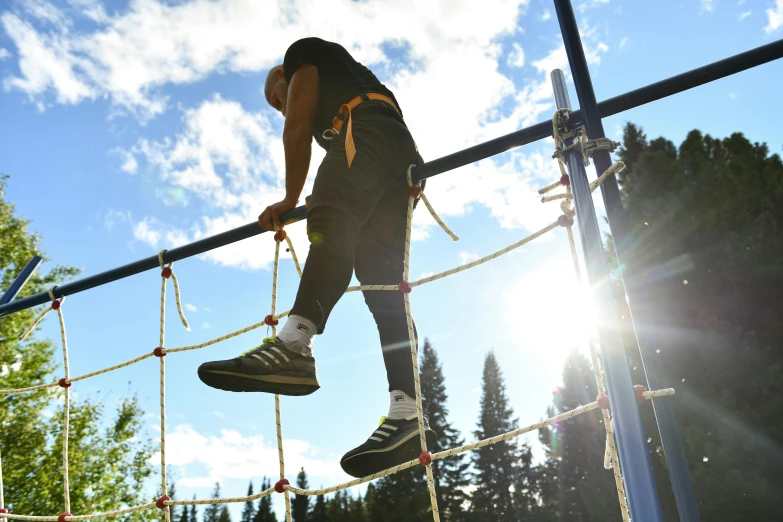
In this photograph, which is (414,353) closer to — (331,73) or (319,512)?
(331,73)

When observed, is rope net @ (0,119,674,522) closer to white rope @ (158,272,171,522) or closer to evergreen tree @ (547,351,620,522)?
white rope @ (158,272,171,522)

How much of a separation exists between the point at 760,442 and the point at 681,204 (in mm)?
4509

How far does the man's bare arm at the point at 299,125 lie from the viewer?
62.6 inches

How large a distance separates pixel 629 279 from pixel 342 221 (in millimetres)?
680

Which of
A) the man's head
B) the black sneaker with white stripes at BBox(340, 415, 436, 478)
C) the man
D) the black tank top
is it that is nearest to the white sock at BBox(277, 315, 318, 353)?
the man

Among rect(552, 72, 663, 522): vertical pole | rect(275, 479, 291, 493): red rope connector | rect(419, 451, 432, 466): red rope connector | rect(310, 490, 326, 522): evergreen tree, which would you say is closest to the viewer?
rect(552, 72, 663, 522): vertical pole

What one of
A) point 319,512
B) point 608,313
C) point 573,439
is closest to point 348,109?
point 608,313

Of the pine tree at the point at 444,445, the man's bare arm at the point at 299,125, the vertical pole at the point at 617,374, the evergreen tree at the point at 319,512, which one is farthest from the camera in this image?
the evergreen tree at the point at 319,512

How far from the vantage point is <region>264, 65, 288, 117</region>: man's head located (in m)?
1.93

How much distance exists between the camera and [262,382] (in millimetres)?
1233

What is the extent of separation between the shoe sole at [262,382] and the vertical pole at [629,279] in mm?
721

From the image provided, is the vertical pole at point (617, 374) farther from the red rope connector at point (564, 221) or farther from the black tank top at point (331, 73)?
the black tank top at point (331, 73)

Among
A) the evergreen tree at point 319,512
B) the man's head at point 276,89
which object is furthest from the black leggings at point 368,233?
the evergreen tree at point 319,512

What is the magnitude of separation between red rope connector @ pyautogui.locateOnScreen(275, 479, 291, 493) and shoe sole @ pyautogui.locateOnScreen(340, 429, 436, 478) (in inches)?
14.3
